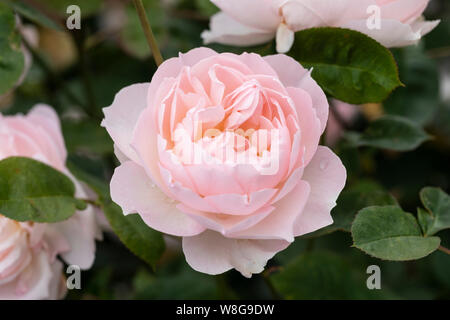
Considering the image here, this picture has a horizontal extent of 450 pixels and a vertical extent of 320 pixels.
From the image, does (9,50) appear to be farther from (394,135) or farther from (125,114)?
(394,135)

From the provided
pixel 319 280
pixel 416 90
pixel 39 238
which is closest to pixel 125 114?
pixel 39 238

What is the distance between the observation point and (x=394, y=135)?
0.51m

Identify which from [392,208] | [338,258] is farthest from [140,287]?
[392,208]

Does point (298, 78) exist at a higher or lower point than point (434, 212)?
higher

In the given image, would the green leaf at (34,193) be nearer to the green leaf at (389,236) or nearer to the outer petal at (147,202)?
the outer petal at (147,202)

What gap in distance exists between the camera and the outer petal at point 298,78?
36 centimetres

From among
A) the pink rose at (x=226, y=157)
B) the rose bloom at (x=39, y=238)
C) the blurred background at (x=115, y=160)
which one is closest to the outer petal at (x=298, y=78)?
the pink rose at (x=226, y=157)

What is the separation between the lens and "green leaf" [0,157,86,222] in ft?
1.37

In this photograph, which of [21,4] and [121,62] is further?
[121,62]

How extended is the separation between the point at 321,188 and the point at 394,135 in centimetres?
19

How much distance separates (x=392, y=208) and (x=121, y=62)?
517mm

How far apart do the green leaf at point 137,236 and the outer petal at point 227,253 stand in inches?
3.0
